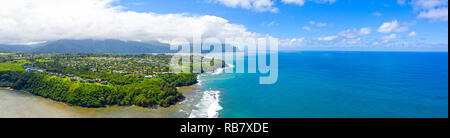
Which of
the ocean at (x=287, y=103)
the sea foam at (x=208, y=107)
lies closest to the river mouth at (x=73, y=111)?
the ocean at (x=287, y=103)

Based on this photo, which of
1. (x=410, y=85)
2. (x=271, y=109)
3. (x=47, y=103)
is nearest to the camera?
(x=271, y=109)

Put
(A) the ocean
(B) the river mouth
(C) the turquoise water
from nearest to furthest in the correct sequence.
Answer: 1. (B) the river mouth
2. (A) the ocean
3. (C) the turquoise water

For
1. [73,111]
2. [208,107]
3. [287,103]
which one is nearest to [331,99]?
[287,103]

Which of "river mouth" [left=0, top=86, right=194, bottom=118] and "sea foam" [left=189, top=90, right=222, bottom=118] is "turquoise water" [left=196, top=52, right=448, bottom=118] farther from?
"river mouth" [left=0, top=86, right=194, bottom=118]

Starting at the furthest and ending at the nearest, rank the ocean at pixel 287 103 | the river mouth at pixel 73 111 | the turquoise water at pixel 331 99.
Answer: the turquoise water at pixel 331 99 → the ocean at pixel 287 103 → the river mouth at pixel 73 111

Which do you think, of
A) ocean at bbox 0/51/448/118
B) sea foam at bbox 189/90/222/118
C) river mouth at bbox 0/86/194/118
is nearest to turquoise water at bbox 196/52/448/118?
ocean at bbox 0/51/448/118

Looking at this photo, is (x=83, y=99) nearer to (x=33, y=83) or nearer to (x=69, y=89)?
(x=69, y=89)

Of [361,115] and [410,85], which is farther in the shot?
[410,85]

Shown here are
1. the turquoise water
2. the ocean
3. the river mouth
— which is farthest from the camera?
the turquoise water

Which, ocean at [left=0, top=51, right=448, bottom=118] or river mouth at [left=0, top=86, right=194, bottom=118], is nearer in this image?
river mouth at [left=0, top=86, right=194, bottom=118]

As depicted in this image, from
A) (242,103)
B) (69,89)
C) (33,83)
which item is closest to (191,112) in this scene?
(242,103)

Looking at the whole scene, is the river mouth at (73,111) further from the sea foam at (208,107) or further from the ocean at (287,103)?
the sea foam at (208,107)
